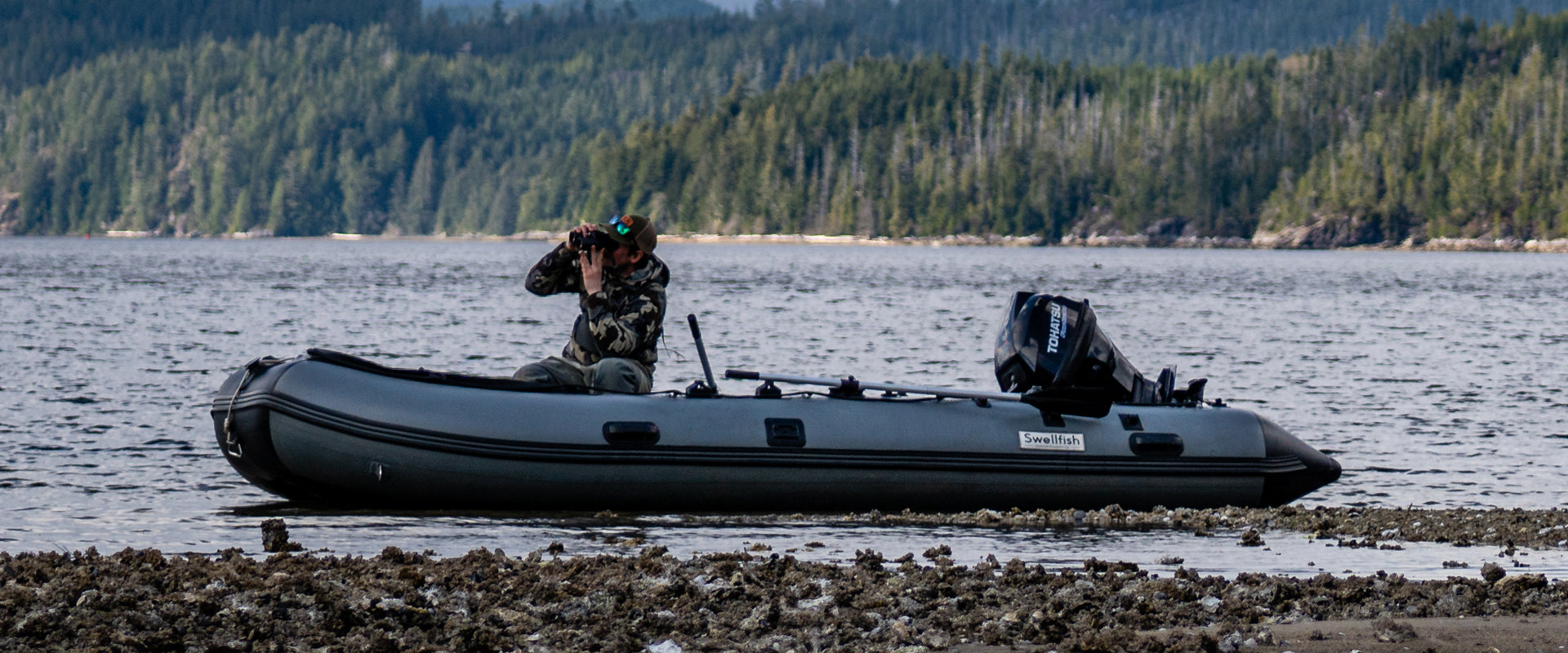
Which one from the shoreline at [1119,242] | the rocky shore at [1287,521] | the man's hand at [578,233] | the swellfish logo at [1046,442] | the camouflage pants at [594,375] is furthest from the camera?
the shoreline at [1119,242]

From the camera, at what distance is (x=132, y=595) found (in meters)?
6.82

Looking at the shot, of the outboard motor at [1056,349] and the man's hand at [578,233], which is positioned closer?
the man's hand at [578,233]

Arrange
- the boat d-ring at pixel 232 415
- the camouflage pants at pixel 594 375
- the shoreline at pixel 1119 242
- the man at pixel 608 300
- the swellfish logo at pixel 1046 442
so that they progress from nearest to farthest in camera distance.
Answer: the boat d-ring at pixel 232 415, the man at pixel 608 300, the camouflage pants at pixel 594 375, the swellfish logo at pixel 1046 442, the shoreline at pixel 1119 242

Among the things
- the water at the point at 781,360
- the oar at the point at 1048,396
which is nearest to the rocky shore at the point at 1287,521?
the water at the point at 781,360

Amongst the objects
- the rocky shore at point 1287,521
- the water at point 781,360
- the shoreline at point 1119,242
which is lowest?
the shoreline at point 1119,242

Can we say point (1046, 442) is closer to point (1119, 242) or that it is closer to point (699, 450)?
point (699, 450)

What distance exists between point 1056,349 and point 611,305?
2787 mm

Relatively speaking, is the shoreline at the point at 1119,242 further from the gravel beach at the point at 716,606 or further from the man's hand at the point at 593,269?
the gravel beach at the point at 716,606

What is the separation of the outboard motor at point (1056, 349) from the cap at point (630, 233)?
2434 mm

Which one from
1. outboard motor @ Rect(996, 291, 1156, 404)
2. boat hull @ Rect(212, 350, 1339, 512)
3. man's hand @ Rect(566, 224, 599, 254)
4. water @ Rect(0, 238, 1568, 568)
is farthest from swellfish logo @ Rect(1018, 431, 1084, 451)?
man's hand @ Rect(566, 224, 599, 254)

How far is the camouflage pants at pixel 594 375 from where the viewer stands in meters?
10.8

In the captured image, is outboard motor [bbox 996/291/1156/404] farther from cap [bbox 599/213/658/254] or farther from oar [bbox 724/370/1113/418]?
cap [bbox 599/213/658/254]

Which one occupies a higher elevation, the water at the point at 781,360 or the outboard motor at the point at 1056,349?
the outboard motor at the point at 1056,349

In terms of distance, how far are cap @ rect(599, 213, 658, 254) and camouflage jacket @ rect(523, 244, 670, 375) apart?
0.13 metres
